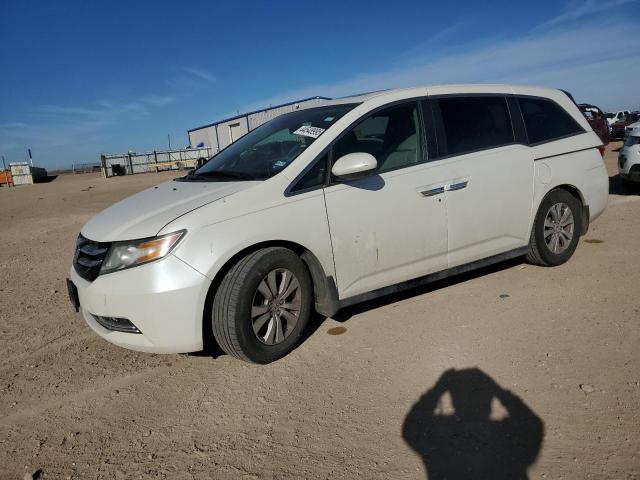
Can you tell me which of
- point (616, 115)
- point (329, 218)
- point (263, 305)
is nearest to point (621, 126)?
point (616, 115)

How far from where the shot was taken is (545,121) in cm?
460

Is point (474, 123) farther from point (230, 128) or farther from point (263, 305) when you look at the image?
point (230, 128)

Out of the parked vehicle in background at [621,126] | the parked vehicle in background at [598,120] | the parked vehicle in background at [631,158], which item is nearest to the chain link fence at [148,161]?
the parked vehicle in background at [598,120]

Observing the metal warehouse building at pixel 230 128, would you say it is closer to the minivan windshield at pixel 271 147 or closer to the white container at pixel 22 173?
the white container at pixel 22 173

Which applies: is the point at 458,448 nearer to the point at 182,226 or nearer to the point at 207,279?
the point at 207,279

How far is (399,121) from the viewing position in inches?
151

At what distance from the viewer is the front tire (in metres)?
2.99

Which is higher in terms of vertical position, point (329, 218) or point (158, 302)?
point (329, 218)

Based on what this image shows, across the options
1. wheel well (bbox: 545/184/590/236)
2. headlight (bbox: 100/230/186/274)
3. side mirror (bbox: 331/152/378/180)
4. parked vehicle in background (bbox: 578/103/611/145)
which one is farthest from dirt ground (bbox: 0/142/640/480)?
parked vehicle in background (bbox: 578/103/611/145)

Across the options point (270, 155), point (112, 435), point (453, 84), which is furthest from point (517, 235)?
point (112, 435)

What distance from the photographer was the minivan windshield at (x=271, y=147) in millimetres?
3494

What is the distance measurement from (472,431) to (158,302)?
73.6 inches

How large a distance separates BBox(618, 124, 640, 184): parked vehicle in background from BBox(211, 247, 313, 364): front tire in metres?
7.23

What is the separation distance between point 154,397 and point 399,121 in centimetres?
268
